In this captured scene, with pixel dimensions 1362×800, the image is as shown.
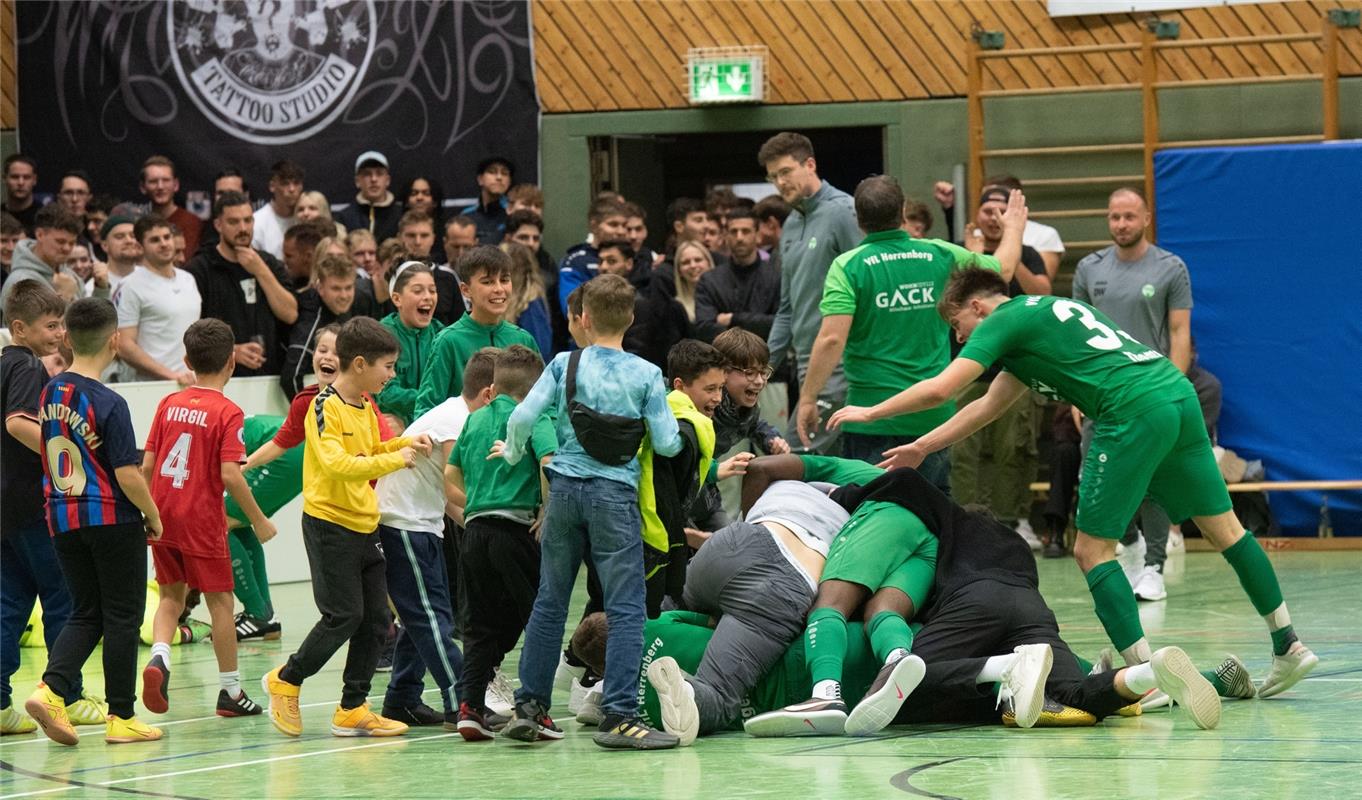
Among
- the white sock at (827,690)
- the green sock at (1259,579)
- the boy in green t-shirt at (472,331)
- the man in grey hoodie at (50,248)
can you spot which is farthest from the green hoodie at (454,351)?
the man in grey hoodie at (50,248)

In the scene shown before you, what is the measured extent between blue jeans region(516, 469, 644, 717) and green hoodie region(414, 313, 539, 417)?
1.82 metres

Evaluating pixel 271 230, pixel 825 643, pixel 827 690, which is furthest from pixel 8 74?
pixel 827 690

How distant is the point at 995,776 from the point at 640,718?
1280 mm

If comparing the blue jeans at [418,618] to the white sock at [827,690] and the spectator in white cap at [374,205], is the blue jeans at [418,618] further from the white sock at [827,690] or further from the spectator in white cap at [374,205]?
the spectator in white cap at [374,205]

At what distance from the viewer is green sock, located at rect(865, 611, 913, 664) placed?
6.25 m

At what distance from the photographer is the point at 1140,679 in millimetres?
6016

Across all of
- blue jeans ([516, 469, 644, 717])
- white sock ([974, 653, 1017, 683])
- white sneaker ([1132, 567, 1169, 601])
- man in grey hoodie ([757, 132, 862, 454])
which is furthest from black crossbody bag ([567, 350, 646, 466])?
white sneaker ([1132, 567, 1169, 601])

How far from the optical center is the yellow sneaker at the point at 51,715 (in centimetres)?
650

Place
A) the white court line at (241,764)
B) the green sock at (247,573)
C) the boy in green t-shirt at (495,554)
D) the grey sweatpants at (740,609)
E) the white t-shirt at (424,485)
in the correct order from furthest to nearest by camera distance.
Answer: the green sock at (247,573) < the white t-shirt at (424,485) < the boy in green t-shirt at (495,554) < the grey sweatpants at (740,609) < the white court line at (241,764)

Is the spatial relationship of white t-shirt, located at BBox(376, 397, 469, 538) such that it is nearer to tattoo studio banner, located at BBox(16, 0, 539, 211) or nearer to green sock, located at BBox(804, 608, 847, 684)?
green sock, located at BBox(804, 608, 847, 684)

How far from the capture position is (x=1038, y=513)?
44.3 ft

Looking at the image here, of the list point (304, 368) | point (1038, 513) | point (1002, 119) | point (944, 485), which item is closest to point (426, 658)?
point (944, 485)

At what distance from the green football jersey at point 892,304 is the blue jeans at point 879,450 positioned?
7 centimetres

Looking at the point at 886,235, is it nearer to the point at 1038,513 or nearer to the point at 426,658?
the point at 426,658
